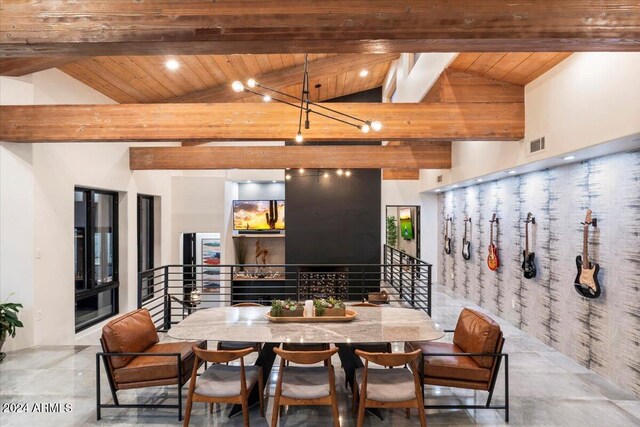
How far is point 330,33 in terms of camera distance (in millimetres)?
2109

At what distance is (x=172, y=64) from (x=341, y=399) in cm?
462

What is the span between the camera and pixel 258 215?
9.73 metres

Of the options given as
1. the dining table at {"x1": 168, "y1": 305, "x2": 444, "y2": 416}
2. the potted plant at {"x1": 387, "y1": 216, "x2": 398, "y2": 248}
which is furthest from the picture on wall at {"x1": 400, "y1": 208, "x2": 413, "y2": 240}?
the dining table at {"x1": 168, "y1": 305, "x2": 444, "y2": 416}

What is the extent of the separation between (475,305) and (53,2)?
726cm

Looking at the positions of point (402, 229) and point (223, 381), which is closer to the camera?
point (223, 381)

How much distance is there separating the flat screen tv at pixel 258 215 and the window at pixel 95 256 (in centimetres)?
350

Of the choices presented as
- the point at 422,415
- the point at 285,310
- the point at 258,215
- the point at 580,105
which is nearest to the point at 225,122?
the point at 285,310

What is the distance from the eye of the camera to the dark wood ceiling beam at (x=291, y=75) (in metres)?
6.55

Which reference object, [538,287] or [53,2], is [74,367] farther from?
[538,287]

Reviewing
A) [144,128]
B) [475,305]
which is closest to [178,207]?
[144,128]

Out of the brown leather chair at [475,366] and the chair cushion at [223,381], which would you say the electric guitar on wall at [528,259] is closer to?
the brown leather chair at [475,366]

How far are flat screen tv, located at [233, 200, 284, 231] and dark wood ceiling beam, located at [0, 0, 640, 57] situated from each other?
7604 millimetres

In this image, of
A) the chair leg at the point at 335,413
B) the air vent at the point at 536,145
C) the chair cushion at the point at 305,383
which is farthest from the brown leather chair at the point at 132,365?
the air vent at the point at 536,145

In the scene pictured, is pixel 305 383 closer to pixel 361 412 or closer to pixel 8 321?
pixel 361 412
